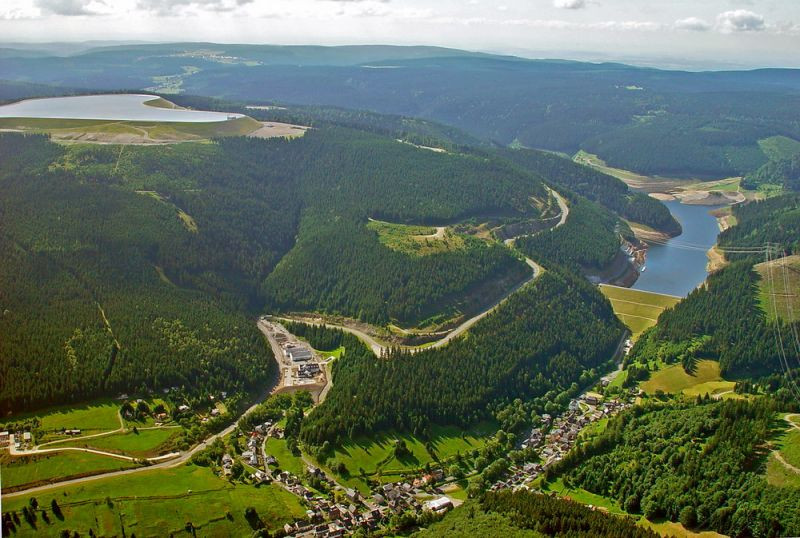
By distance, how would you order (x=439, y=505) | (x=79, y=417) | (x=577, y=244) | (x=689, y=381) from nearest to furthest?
(x=439, y=505) < (x=79, y=417) < (x=689, y=381) < (x=577, y=244)

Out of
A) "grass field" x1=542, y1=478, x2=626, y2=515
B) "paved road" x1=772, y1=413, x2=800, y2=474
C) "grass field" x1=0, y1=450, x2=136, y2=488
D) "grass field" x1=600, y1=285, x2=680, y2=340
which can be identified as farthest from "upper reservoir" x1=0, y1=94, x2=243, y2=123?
"paved road" x1=772, y1=413, x2=800, y2=474

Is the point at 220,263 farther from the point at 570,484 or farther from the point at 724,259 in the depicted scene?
the point at 724,259

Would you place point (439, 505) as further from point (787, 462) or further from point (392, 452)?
point (787, 462)

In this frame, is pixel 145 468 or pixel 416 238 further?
pixel 416 238

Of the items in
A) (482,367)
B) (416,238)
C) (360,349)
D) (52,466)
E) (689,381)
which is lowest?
(689,381)

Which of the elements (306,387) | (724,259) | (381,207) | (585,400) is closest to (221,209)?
(381,207)

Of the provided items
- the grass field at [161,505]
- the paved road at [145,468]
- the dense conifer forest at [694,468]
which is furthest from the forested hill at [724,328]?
the grass field at [161,505]

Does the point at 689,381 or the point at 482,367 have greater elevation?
the point at 482,367

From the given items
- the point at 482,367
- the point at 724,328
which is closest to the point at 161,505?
the point at 482,367
